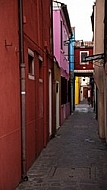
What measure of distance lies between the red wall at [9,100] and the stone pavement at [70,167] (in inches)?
26.7

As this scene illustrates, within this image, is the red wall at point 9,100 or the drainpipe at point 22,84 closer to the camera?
the red wall at point 9,100

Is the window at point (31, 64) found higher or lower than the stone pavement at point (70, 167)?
higher

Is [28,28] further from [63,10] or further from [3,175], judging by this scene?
A: [63,10]

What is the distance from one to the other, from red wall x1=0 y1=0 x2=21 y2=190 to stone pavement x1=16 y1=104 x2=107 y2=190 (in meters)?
0.68

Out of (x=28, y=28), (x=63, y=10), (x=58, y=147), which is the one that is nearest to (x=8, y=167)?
(x=28, y=28)

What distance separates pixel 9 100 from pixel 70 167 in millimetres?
3138

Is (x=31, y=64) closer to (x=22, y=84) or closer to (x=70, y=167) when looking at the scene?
(x=22, y=84)

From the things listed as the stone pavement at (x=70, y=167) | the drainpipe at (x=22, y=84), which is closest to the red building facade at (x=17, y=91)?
the drainpipe at (x=22, y=84)

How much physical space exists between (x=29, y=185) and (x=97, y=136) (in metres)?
8.12

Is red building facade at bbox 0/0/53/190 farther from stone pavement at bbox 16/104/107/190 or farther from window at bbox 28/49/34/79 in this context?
stone pavement at bbox 16/104/107/190

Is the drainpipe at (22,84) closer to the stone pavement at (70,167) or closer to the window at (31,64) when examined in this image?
the stone pavement at (70,167)

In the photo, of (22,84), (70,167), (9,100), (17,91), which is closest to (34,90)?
Answer: (70,167)

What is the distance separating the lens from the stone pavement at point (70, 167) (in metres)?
7.01

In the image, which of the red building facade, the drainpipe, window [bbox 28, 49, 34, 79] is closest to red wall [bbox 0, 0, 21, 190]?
the red building facade
